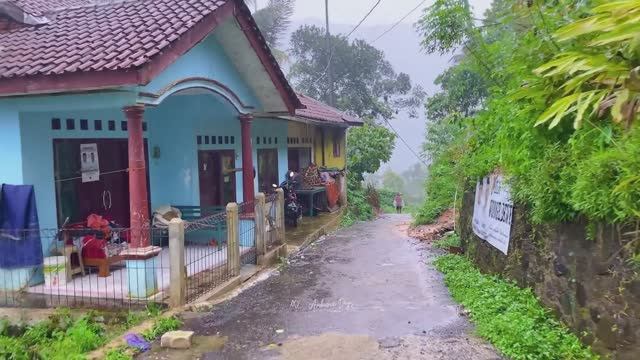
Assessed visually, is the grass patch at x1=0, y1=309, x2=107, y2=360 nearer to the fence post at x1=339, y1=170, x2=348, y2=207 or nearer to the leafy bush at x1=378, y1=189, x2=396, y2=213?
the fence post at x1=339, y1=170, x2=348, y2=207

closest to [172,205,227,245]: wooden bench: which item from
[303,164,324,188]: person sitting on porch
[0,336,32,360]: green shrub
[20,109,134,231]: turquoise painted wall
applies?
[20,109,134,231]: turquoise painted wall

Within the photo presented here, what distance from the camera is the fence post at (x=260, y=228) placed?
30.6ft

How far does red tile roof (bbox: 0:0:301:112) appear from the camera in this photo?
651cm

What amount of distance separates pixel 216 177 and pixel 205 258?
131 inches

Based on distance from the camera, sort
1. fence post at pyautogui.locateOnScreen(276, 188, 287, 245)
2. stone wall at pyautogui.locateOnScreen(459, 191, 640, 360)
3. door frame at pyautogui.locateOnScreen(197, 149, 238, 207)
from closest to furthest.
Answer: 1. stone wall at pyautogui.locateOnScreen(459, 191, 640, 360)
2. fence post at pyautogui.locateOnScreen(276, 188, 287, 245)
3. door frame at pyautogui.locateOnScreen(197, 149, 238, 207)

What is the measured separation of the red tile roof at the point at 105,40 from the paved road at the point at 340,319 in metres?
3.15

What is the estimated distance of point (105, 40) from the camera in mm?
7215

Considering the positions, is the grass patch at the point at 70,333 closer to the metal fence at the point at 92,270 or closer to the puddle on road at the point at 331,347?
the metal fence at the point at 92,270

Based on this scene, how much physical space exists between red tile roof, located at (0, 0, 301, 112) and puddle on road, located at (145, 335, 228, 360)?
10.1 feet

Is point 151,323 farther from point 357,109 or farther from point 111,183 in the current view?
point 357,109

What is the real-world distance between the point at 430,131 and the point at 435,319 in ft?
63.5

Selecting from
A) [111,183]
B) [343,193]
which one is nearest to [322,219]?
[343,193]

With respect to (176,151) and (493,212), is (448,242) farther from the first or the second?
(176,151)

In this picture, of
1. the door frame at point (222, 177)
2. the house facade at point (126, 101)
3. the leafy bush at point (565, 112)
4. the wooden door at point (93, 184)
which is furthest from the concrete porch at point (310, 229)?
the leafy bush at point (565, 112)
